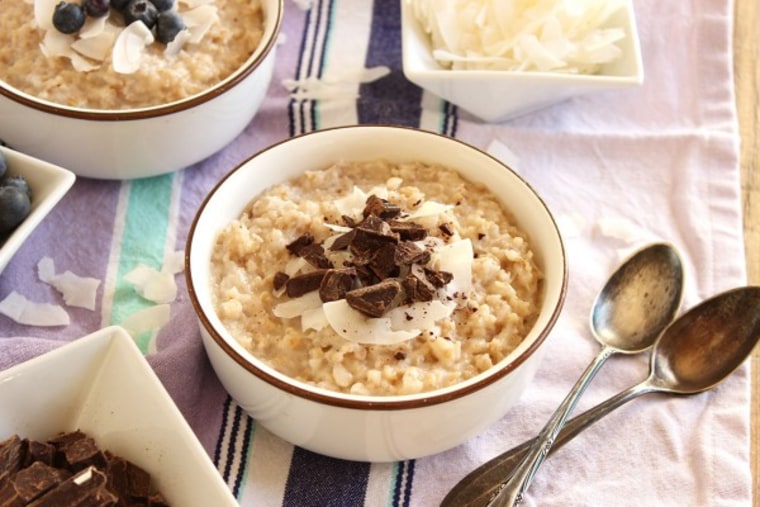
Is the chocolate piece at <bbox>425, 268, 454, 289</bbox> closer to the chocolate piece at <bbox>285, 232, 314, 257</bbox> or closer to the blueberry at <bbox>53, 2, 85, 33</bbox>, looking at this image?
the chocolate piece at <bbox>285, 232, 314, 257</bbox>

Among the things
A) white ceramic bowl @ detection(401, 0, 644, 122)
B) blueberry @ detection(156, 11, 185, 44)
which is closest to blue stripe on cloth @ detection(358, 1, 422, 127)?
white ceramic bowl @ detection(401, 0, 644, 122)

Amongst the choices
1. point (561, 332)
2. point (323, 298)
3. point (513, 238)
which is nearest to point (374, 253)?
point (323, 298)

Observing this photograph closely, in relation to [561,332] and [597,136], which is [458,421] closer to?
[561,332]

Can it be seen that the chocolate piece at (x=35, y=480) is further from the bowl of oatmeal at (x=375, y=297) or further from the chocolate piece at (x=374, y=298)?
the chocolate piece at (x=374, y=298)

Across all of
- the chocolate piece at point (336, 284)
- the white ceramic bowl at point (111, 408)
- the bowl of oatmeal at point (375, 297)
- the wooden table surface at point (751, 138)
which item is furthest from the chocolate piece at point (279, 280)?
the wooden table surface at point (751, 138)

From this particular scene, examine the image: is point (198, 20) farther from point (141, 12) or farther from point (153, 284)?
point (153, 284)

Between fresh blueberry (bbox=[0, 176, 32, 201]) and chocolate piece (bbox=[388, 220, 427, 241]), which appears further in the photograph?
fresh blueberry (bbox=[0, 176, 32, 201])
